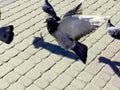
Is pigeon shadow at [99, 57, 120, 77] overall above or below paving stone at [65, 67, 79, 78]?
below

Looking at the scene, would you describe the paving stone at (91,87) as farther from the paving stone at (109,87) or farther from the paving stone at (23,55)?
the paving stone at (23,55)

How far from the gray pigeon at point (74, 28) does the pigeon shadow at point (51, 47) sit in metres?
2.81

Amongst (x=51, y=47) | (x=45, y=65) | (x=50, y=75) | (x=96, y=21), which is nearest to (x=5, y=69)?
(x=45, y=65)

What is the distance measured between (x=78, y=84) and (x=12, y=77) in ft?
3.52

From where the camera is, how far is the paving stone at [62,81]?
4344 mm

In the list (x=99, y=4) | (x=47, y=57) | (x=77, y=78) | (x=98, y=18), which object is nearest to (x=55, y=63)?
(x=47, y=57)

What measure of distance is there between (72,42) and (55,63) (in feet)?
9.03

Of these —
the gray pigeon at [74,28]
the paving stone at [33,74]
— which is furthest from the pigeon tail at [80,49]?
the paving stone at [33,74]

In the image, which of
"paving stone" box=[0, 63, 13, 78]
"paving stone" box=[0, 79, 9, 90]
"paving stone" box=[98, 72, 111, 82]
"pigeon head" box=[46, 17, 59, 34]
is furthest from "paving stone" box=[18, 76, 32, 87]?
"pigeon head" box=[46, 17, 59, 34]

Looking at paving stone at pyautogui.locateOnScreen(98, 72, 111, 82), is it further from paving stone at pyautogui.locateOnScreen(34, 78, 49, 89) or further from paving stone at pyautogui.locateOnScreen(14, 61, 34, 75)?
paving stone at pyautogui.locateOnScreen(14, 61, 34, 75)

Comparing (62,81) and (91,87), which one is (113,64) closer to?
(91,87)

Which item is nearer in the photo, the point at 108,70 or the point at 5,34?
the point at 5,34

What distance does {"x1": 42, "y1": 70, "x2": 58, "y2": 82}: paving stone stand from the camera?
177 inches

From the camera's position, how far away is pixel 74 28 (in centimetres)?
193
